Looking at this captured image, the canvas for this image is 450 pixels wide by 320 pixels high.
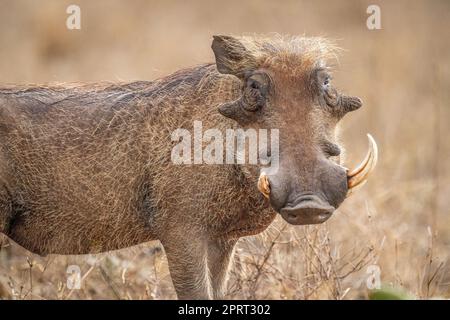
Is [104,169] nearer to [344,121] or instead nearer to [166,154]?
[166,154]

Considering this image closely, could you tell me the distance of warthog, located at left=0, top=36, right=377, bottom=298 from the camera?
421cm

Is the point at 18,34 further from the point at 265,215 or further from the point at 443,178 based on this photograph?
the point at 265,215

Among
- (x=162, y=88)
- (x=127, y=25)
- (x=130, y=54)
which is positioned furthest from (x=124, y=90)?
(x=127, y=25)

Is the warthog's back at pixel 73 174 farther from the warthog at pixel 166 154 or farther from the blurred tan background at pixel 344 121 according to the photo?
the blurred tan background at pixel 344 121

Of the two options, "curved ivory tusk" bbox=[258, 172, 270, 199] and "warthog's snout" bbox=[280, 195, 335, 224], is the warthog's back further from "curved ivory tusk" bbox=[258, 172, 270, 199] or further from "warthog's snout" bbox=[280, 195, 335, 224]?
"warthog's snout" bbox=[280, 195, 335, 224]

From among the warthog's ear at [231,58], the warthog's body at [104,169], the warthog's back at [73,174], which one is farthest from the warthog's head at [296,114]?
the warthog's back at [73,174]

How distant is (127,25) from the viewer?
535 inches

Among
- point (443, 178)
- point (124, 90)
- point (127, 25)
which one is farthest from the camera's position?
point (127, 25)

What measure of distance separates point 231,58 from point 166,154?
50 cm

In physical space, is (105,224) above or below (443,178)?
above

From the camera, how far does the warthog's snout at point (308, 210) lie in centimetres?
381

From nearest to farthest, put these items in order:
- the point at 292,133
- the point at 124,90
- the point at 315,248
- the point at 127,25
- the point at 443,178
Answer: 1. the point at 292,133
2. the point at 124,90
3. the point at 315,248
4. the point at 443,178
5. the point at 127,25

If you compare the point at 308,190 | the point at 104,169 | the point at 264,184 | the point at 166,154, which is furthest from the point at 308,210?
the point at 104,169
